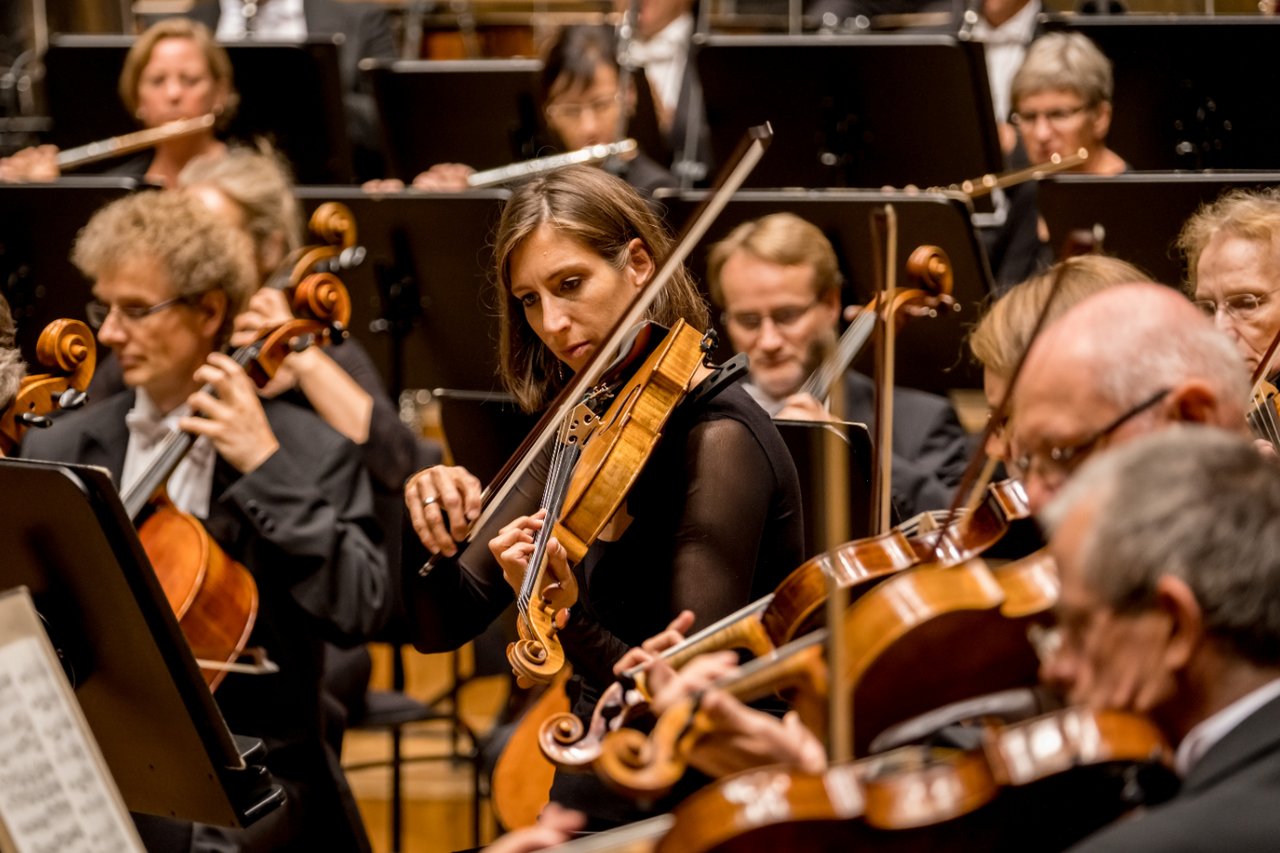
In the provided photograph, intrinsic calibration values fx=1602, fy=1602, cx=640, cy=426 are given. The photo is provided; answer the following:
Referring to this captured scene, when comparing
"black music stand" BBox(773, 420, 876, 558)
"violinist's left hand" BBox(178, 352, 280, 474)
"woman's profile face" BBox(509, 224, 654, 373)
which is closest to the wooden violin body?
"woman's profile face" BBox(509, 224, 654, 373)

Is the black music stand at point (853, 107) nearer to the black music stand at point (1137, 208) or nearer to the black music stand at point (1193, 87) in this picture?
the black music stand at point (1193, 87)

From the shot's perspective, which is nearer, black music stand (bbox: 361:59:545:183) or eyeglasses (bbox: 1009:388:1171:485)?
eyeglasses (bbox: 1009:388:1171:485)

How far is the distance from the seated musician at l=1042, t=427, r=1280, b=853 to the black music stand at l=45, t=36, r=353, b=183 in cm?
319

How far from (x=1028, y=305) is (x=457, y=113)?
2.45 meters

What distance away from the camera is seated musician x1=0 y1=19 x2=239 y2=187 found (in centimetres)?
404

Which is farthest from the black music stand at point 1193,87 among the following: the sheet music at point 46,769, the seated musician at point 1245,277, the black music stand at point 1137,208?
the sheet music at point 46,769

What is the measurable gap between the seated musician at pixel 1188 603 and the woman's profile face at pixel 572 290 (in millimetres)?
911

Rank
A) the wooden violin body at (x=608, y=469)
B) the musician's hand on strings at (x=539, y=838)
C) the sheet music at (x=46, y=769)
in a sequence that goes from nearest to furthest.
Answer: the musician's hand on strings at (x=539, y=838) < the sheet music at (x=46, y=769) < the wooden violin body at (x=608, y=469)

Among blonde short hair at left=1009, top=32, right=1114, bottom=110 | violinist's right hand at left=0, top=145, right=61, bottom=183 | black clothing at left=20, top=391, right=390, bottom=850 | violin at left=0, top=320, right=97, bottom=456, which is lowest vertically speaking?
black clothing at left=20, top=391, right=390, bottom=850

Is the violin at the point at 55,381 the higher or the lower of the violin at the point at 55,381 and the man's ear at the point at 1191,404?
the lower

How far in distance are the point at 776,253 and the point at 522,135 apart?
1.44 metres

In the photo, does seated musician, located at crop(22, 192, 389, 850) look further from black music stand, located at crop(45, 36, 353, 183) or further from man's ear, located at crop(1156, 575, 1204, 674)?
man's ear, located at crop(1156, 575, 1204, 674)

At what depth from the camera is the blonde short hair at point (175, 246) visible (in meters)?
2.61

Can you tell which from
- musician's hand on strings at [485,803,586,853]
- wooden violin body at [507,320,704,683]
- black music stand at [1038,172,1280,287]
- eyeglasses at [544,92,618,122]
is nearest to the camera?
musician's hand on strings at [485,803,586,853]
